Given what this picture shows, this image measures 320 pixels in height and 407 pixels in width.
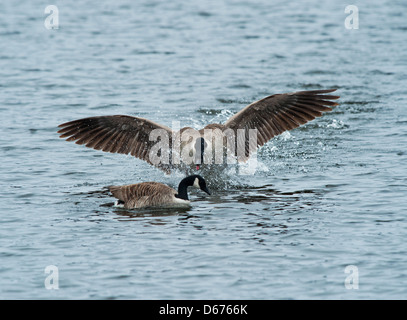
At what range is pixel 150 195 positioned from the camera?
A: 10.5 metres

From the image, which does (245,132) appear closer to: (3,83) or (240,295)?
(240,295)

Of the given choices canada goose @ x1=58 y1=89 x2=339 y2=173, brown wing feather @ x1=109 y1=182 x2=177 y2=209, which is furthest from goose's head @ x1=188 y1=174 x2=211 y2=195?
canada goose @ x1=58 y1=89 x2=339 y2=173

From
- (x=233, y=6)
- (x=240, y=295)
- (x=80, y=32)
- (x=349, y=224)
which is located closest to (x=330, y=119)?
(x=349, y=224)

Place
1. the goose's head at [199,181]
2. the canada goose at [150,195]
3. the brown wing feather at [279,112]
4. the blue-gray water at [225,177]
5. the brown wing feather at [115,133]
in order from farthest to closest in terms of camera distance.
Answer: the brown wing feather at [115,133] → the brown wing feather at [279,112] → the goose's head at [199,181] → the canada goose at [150,195] → the blue-gray water at [225,177]

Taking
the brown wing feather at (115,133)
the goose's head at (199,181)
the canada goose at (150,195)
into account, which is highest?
the brown wing feather at (115,133)

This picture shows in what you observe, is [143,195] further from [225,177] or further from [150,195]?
[225,177]

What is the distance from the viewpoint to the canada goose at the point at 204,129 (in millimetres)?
11445

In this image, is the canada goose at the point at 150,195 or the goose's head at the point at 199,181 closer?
the canada goose at the point at 150,195

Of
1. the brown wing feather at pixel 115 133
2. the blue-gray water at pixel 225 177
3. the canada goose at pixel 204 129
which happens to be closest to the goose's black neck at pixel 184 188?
the blue-gray water at pixel 225 177

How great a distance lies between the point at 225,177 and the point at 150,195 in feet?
Answer: 6.50

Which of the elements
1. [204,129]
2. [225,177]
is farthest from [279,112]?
[225,177]

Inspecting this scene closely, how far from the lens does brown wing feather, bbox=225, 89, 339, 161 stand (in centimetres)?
1141

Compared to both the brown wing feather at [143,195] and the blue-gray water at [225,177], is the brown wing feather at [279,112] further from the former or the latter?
the brown wing feather at [143,195]

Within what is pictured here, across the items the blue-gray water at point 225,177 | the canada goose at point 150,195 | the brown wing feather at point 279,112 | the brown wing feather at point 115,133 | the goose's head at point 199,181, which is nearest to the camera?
the blue-gray water at point 225,177
